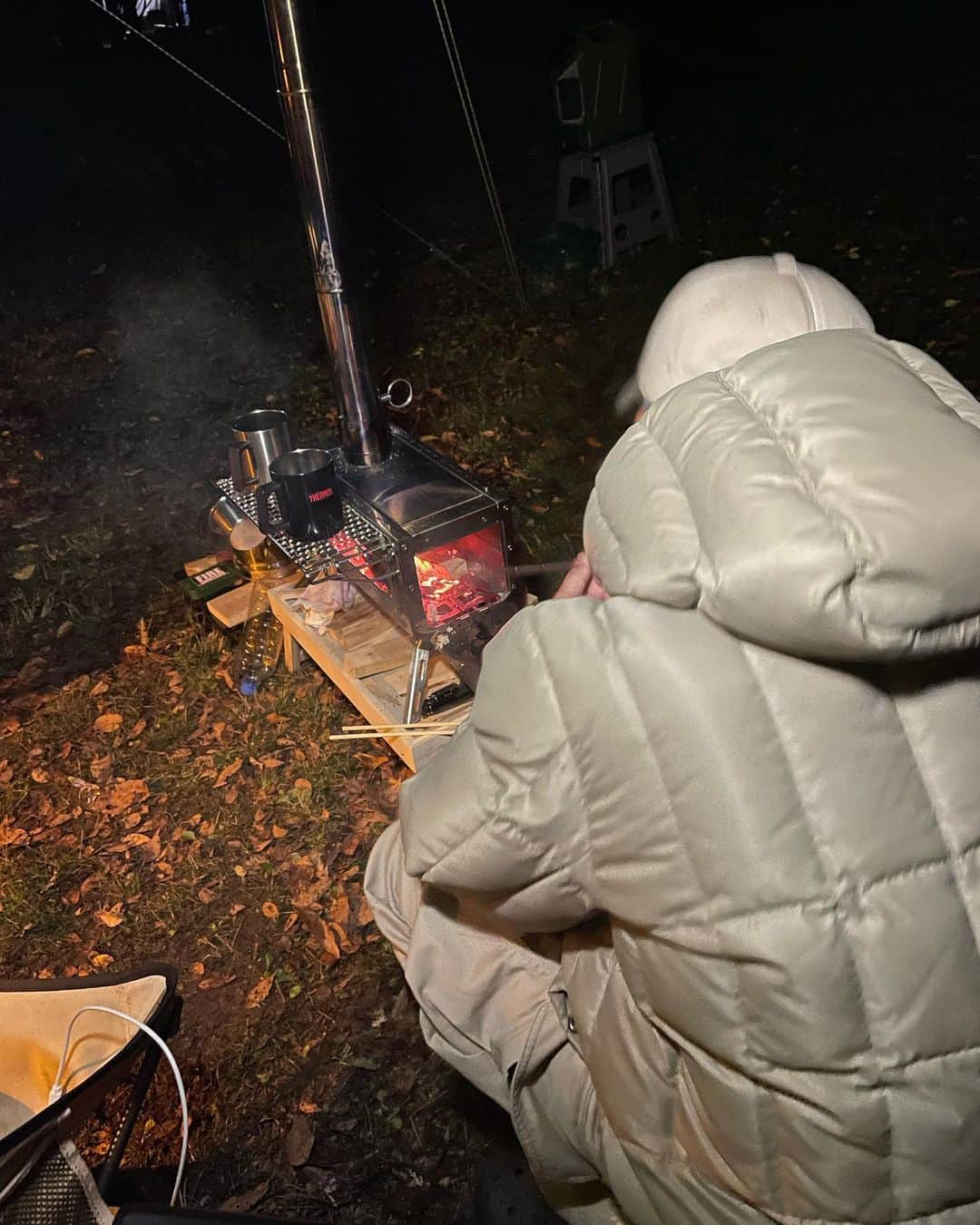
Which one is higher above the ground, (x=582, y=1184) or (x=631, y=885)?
(x=631, y=885)

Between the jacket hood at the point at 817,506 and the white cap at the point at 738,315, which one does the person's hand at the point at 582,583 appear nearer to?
the white cap at the point at 738,315

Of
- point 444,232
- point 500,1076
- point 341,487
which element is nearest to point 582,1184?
point 500,1076

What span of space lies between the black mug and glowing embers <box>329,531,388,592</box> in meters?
0.04

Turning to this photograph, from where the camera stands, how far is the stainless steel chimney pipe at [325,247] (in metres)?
2.74

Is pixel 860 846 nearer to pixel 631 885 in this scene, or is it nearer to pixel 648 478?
pixel 631 885

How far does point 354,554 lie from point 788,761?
1964mm

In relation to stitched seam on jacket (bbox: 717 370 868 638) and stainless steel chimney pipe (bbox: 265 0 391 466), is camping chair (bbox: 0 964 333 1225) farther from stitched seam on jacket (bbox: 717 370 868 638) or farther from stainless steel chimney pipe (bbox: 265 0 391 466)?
stainless steel chimney pipe (bbox: 265 0 391 466)

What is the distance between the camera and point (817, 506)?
1.06 meters

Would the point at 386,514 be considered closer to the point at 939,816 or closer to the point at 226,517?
the point at 226,517

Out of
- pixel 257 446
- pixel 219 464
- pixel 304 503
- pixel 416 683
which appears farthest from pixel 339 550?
pixel 219 464

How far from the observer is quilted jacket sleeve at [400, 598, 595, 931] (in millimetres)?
1242

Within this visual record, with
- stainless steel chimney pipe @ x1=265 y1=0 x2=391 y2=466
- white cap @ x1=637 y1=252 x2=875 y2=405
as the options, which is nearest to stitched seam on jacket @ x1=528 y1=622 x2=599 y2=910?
white cap @ x1=637 y1=252 x2=875 y2=405

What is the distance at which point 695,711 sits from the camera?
113cm

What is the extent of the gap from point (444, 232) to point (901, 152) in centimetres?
349
